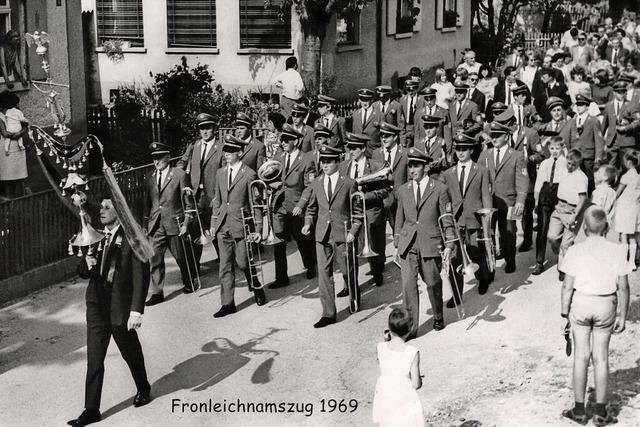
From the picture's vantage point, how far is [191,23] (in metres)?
24.3

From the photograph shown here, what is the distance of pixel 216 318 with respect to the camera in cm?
1148

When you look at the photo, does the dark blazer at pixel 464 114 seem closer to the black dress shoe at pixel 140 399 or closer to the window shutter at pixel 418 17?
the black dress shoe at pixel 140 399

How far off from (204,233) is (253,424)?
436 cm

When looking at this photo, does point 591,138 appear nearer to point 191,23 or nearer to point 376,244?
point 376,244

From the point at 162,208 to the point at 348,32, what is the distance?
1482cm

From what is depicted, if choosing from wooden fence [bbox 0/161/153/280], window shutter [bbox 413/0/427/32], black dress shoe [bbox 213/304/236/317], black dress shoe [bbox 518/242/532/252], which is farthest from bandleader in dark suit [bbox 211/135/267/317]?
window shutter [bbox 413/0/427/32]

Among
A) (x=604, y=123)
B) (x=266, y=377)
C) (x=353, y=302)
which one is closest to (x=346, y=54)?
(x=604, y=123)

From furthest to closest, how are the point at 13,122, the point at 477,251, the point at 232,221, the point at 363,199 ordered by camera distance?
the point at 13,122 → the point at 477,251 → the point at 232,221 → the point at 363,199

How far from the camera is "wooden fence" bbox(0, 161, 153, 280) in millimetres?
12133

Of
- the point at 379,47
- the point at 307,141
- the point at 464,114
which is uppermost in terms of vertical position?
the point at 379,47

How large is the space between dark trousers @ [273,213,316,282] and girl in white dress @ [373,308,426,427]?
230 inches

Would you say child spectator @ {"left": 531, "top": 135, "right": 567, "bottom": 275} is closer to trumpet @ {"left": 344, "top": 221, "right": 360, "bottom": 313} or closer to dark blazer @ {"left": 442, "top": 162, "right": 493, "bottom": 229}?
dark blazer @ {"left": 442, "top": 162, "right": 493, "bottom": 229}

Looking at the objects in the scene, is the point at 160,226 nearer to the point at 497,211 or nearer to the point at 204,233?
the point at 204,233

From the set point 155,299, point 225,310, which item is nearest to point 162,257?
point 155,299
